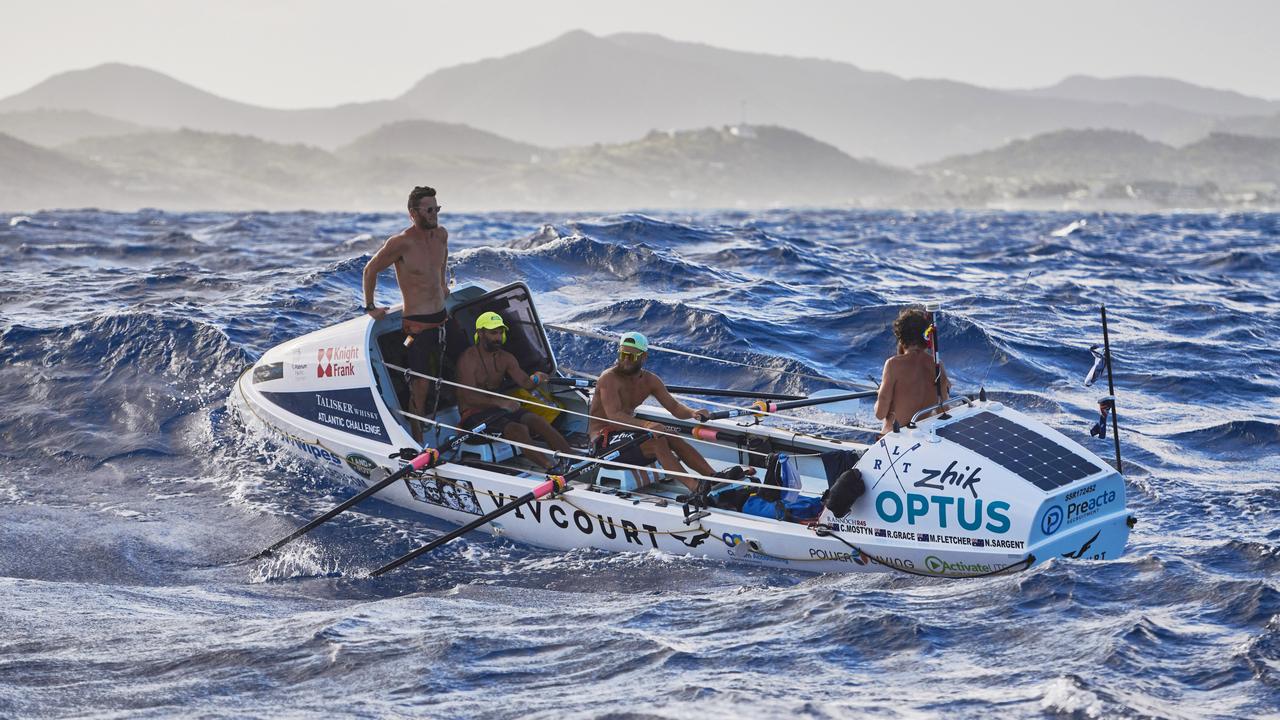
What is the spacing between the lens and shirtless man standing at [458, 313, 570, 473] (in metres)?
12.4

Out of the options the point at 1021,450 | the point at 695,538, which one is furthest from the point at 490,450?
the point at 1021,450

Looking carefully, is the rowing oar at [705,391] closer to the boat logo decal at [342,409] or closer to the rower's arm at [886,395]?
the rower's arm at [886,395]

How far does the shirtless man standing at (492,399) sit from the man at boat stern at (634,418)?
1.12m

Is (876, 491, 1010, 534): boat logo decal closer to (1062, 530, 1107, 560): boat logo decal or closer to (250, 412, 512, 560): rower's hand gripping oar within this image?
(1062, 530, 1107, 560): boat logo decal

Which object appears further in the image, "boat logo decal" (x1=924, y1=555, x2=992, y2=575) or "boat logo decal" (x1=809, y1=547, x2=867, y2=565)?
"boat logo decal" (x1=809, y1=547, x2=867, y2=565)

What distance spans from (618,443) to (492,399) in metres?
2.00

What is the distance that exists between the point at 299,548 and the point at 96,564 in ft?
5.64

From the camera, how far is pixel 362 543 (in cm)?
1154

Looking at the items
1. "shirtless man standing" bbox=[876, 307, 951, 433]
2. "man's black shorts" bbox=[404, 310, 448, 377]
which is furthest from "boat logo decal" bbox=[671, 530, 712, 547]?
"man's black shorts" bbox=[404, 310, 448, 377]

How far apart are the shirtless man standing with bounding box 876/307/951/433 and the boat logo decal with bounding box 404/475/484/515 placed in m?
4.07

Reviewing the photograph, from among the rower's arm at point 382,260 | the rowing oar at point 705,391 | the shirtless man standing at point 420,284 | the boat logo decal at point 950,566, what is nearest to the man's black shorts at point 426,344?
the shirtless man standing at point 420,284

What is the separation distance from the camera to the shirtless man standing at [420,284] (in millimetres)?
12305

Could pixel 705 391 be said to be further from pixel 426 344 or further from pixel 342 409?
pixel 342 409

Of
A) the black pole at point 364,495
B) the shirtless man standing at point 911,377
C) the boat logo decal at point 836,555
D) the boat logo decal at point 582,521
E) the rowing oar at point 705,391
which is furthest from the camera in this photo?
the rowing oar at point 705,391
